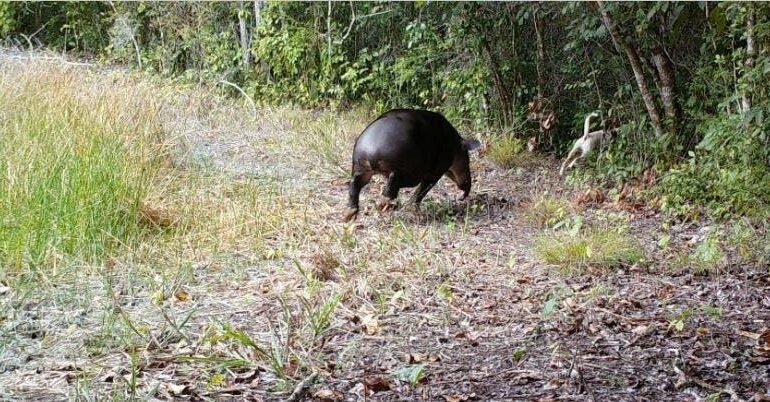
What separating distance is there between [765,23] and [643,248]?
75.8 inches

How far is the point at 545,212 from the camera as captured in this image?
19.3ft

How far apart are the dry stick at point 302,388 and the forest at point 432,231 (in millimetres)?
10

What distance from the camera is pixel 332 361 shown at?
321 cm

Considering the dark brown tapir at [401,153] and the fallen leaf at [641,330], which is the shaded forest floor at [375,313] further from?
the dark brown tapir at [401,153]

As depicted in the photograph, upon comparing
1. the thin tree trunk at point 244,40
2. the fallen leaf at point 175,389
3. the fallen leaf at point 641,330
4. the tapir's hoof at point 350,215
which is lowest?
the tapir's hoof at point 350,215

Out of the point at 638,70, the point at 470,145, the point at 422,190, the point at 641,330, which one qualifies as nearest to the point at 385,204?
the point at 422,190

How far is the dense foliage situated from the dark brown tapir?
1.70m

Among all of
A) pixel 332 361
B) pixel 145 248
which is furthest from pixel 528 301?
pixel 145 248

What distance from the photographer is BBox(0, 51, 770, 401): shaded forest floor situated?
2.94m

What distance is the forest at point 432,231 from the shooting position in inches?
122

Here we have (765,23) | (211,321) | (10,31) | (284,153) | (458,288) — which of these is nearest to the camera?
(211,321)

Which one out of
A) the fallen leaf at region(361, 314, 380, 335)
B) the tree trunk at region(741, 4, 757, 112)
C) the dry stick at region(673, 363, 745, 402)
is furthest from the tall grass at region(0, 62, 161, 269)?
the tree trunk at region(741, 4, 757, 112)

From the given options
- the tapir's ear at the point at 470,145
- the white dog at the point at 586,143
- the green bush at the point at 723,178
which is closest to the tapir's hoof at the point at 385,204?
the tapir's ear at the point at 470,145

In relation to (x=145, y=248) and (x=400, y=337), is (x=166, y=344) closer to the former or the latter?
(x=400, y=337)
